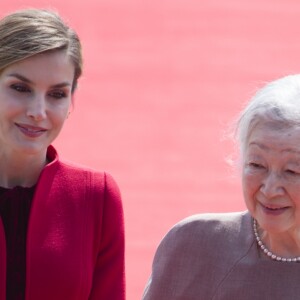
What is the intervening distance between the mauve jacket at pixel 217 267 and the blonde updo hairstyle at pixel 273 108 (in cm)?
20

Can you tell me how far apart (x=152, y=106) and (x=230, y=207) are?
1.04 metres

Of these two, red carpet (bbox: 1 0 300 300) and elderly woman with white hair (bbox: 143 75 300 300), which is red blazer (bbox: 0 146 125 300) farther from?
red carpet (bbox: 1 0 300 300)

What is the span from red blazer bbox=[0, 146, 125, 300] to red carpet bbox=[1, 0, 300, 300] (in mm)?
1692

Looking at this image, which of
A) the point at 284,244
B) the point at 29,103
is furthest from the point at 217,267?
the point at 29,103

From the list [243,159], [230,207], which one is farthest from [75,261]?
[230,207]

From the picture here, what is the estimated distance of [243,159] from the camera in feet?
8.03

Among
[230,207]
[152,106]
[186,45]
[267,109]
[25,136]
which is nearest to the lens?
[267,109]

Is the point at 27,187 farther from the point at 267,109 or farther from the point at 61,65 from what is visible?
the point at 267,109

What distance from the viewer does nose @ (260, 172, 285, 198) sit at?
7.75ft

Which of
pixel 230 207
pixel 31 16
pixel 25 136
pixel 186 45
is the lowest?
pixel 230 207

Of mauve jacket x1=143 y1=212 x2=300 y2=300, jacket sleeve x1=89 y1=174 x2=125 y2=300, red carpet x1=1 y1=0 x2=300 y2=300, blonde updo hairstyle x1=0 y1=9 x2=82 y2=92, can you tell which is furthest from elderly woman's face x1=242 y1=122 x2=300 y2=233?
red carpet x1=1 y1=0 x2=300 y2=300

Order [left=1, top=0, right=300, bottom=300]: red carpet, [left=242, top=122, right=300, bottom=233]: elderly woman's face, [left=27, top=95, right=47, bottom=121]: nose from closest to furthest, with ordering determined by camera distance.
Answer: [left=242, top=122, right=300, bottom=233]: elderly woman's face, [left=27, top=95, right=47, bottom=121]: nose, [left=1, top=0, right=300, bottom=300]: red carpet

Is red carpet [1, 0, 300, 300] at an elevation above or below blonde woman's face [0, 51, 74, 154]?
below

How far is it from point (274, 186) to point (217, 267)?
11.1 inches
